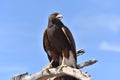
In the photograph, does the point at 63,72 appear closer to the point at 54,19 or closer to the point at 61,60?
the point at 61,60

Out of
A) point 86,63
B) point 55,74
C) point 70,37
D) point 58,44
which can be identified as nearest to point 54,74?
point 55,74

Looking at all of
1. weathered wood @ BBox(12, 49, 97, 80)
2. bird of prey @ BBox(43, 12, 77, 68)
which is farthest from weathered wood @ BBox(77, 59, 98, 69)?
weathered wood @ BBox(12, 49, 97, 80)

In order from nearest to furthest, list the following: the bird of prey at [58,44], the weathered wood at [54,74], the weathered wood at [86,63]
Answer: the weathered wood at [54,74] → the bird of prey at [58,44] → the weathered wood at [86,63]

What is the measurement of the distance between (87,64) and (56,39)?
916 millimetres

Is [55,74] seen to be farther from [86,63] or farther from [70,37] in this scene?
[86,63]

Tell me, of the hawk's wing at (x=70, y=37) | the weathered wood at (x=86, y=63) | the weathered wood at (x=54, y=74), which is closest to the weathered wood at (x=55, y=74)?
the weathered wood at (x=54, y=74)

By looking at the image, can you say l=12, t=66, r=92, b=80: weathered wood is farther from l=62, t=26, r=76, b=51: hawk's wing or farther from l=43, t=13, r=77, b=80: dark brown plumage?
l=62, t=26, r=76, b=51: hawk's wing

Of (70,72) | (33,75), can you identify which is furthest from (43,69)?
(70,72)

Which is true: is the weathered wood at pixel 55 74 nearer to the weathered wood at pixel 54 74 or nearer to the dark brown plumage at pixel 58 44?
the weathered wood at pixel 54 74

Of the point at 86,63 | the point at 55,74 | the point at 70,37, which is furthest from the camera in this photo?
the point at 86,63

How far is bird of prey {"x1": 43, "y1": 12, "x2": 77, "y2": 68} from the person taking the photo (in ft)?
24.9

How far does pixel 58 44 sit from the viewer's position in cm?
769

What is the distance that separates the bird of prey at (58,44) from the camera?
24.9 ft

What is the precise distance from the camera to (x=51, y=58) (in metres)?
7.84
